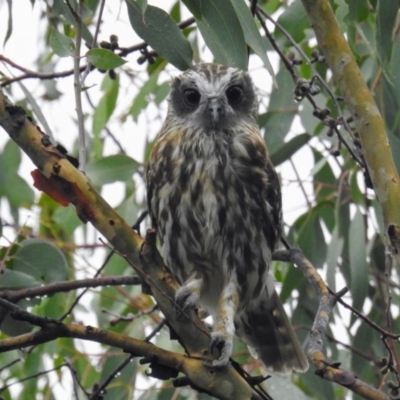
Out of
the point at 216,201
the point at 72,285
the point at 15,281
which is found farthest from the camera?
the point at 216,201

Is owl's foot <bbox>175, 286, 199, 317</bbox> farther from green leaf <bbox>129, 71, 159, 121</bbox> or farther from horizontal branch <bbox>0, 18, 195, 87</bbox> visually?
green leaf <bbox>129, 71, 159, 121</bbox>

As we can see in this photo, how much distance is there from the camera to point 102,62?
2.05m

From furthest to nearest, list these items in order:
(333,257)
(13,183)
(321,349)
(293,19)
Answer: (13,183) → (333,257) → (293,19) → (321,349)

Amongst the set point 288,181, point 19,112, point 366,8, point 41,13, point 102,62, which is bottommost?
point 19,112

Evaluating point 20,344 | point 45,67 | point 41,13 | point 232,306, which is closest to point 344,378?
point 20,344

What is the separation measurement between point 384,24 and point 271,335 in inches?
55.4

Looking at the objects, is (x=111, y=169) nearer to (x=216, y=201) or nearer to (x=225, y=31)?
(x=216, y=201)

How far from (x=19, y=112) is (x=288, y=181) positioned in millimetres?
1870

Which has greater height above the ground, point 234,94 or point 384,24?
point 234,94

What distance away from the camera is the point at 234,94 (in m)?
3.10

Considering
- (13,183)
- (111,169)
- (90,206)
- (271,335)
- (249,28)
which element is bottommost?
(90,206)

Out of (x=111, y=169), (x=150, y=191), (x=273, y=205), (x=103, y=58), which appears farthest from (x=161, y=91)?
(x=103, y=58)

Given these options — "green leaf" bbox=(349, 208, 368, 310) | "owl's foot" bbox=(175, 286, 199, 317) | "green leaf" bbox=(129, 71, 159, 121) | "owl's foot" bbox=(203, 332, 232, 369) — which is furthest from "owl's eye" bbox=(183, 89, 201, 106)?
"owl's foot" bbox=(203, 332, 232, 369)

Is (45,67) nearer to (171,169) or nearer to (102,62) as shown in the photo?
(171,169)
